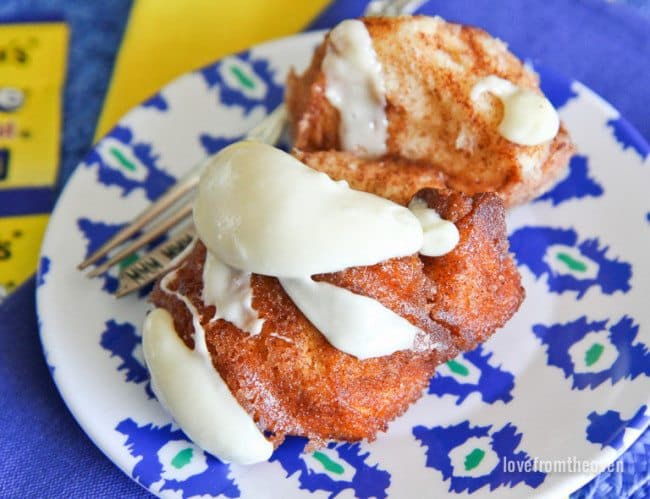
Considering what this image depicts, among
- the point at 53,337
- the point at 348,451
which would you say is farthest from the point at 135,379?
the point at 348,451

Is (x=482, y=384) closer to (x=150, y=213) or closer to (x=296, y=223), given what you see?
(x=296, y=223)

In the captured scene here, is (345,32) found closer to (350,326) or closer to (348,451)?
(350,326)

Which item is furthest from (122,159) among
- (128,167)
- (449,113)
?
(449,113)

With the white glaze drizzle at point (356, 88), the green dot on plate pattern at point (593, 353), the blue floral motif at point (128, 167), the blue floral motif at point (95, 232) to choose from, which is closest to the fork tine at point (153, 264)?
the blue floral motif at point (95, 232)

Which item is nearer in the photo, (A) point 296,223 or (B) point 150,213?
(A) point 296,223

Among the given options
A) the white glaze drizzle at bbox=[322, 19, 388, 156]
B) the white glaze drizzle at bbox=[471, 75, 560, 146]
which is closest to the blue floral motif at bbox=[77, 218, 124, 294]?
the white glaze drizzle at bbox=[322, 19, 388, 156]

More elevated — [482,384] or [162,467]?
[482,384]
